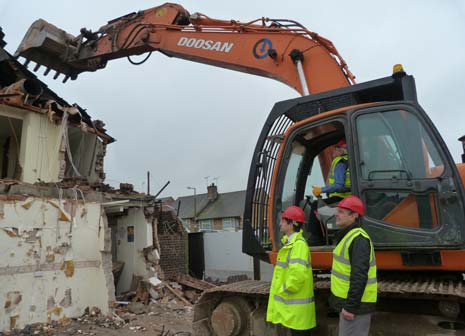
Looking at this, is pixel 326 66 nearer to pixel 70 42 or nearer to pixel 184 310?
pixel 70 42

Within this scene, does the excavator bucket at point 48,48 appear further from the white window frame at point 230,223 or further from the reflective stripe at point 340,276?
the white window frame at point 230,223

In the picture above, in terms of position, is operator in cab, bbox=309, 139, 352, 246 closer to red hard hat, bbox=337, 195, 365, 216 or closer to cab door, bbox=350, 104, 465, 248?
cab door, bbox=350, 104, 465, 248

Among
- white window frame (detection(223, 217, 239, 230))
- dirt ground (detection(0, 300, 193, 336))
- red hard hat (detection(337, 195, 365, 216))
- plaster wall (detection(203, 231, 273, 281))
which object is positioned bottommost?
dirt ground (detection(0, 300, 193, 336))

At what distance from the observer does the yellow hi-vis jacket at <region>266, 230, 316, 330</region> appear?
3637mm

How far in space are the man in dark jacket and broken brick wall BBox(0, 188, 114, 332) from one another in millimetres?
7112

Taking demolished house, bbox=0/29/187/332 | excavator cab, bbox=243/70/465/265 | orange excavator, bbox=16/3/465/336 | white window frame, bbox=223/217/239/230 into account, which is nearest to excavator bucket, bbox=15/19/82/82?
demolished house, bbox=0/29/187/332

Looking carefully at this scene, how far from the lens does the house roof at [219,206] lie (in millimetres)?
42312

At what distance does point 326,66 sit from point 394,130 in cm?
195

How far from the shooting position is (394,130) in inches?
147

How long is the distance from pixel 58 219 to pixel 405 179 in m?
7.77

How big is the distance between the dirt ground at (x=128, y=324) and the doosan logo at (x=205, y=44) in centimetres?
532

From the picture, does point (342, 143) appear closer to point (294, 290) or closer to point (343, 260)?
point (343, 260)

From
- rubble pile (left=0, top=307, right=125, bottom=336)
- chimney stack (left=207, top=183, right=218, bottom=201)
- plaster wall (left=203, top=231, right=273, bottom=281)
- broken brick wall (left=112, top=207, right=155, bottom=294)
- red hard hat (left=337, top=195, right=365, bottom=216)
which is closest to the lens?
red hard hat (left=337, top=195, right=365, bottom=216)

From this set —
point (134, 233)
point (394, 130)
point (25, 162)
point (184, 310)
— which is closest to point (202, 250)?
point (134, 233)
